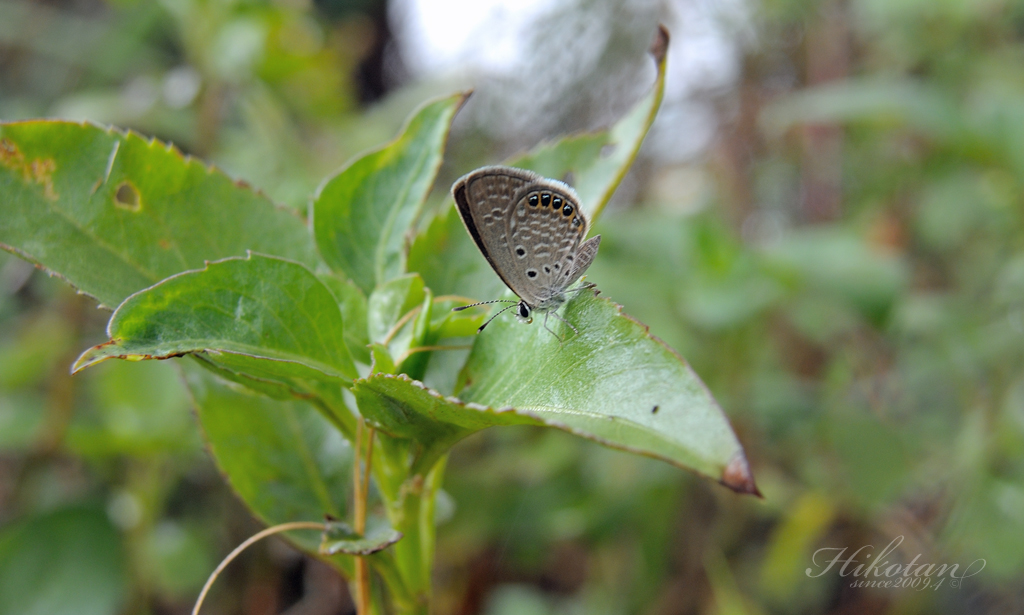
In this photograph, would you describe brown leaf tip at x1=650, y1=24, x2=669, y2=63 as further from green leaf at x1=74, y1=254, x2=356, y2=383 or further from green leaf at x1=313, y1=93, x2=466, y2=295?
green leaf at x1=74, y1=254, x2=356, y2=383

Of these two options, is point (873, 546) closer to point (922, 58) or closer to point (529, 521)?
point (529, 521)

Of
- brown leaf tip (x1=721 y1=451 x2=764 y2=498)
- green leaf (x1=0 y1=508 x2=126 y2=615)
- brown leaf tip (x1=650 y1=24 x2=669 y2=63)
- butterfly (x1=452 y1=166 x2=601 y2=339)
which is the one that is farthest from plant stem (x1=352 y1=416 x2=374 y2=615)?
green leaf (x1=0 y1=508 x2=126 y2=615)

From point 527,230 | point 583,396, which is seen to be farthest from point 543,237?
point 583,396

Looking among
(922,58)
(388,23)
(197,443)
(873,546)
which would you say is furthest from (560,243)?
(388,23)

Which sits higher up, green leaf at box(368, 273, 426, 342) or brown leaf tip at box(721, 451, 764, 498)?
green leaf at box(368, 273, 426, 342)

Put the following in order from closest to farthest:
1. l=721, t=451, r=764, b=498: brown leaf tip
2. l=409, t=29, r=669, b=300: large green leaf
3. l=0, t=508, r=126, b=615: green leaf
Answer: l=721, t=451, r=764, b=498: brown leaf tip < l=409, t=29, r=669, b=300: large green leaf < l=0, t=508, r=126, b=615: green leaf

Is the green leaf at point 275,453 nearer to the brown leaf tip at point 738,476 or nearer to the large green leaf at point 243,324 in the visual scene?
the large green leaf at point 243,324
